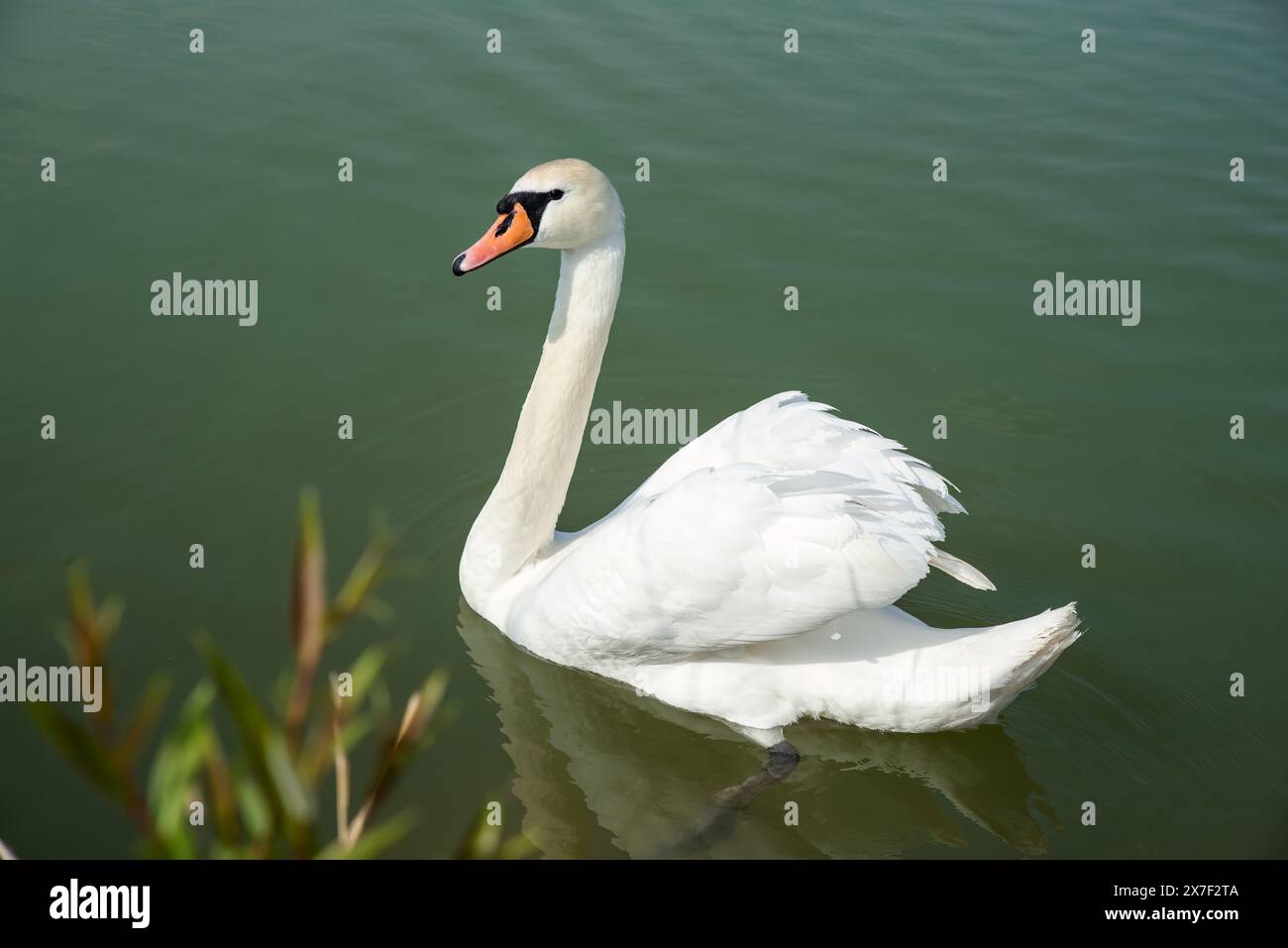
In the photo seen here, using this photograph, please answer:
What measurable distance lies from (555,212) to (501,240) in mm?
300

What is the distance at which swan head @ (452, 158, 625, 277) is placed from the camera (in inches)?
209

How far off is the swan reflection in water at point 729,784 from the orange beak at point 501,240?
194cm

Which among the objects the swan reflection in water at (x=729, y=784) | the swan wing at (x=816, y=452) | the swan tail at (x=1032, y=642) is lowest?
the swan reflection in water at (x=729, y=784)

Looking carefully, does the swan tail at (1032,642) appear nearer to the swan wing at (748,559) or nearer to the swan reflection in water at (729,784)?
the swan wing at (748,559)

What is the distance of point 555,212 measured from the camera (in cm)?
531

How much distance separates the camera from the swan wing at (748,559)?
4.89 m

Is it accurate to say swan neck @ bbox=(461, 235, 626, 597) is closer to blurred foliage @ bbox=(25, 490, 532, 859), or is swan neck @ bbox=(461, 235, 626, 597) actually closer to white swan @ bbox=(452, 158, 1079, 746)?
white swan @ bbox=(452, 158, 1079, 746)

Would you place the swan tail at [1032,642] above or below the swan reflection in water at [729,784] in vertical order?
above

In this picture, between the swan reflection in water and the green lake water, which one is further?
the green lake water

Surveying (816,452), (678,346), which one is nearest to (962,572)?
(816,452)

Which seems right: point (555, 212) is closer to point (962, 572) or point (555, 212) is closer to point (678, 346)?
point (962, 572)

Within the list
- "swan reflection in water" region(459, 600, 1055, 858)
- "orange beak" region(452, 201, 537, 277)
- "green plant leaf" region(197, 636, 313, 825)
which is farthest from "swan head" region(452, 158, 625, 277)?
"green plant leaf" region(197, 636, 313, 825)

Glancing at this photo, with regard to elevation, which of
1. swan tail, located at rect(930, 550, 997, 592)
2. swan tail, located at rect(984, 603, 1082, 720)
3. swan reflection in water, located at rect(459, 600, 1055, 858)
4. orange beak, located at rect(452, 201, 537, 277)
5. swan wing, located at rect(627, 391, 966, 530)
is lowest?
swan reflection in water, located at rect(459, 600, 1055, 858)

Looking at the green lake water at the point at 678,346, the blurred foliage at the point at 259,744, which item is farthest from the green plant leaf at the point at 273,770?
the green lake water at the point at 678,346
